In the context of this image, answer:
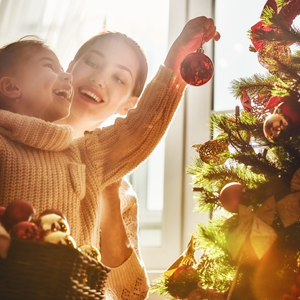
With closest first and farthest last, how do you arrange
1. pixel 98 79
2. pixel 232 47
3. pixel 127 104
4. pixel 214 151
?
1. pixel 214 151
2. pixel 98 79
3. pixel 127 104
4. pixel 232 47

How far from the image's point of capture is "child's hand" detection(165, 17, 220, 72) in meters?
0.91

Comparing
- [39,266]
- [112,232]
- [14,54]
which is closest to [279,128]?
[39,266]

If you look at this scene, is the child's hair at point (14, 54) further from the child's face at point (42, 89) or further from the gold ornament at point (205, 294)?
the gold ornament at point (205, 294)

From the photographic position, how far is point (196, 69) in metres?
0.81

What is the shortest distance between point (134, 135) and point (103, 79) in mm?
346

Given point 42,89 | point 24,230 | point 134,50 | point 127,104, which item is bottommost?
point 24,230

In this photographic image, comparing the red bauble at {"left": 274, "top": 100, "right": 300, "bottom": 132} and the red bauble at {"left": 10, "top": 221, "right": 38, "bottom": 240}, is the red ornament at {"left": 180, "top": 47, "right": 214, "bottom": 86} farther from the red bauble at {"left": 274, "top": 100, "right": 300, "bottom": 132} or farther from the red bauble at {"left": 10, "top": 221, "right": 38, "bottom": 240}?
the red bauble at {"left": 10, "top": 221, "right": 38, "bottom": 240}

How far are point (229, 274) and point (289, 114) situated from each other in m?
0.33

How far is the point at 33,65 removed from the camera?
0.94m

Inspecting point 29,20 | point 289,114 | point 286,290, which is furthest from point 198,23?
point 29,20

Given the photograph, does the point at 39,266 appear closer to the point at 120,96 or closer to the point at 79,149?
the point at 79,149

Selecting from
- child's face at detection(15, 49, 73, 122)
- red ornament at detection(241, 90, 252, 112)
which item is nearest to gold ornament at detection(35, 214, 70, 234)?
child's face at detection(15, 49, 73, 122)

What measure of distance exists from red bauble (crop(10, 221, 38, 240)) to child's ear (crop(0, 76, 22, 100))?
17.5 inches

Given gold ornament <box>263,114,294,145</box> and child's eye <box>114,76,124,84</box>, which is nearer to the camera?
gold ornament <box>263,114,294,145</box>
